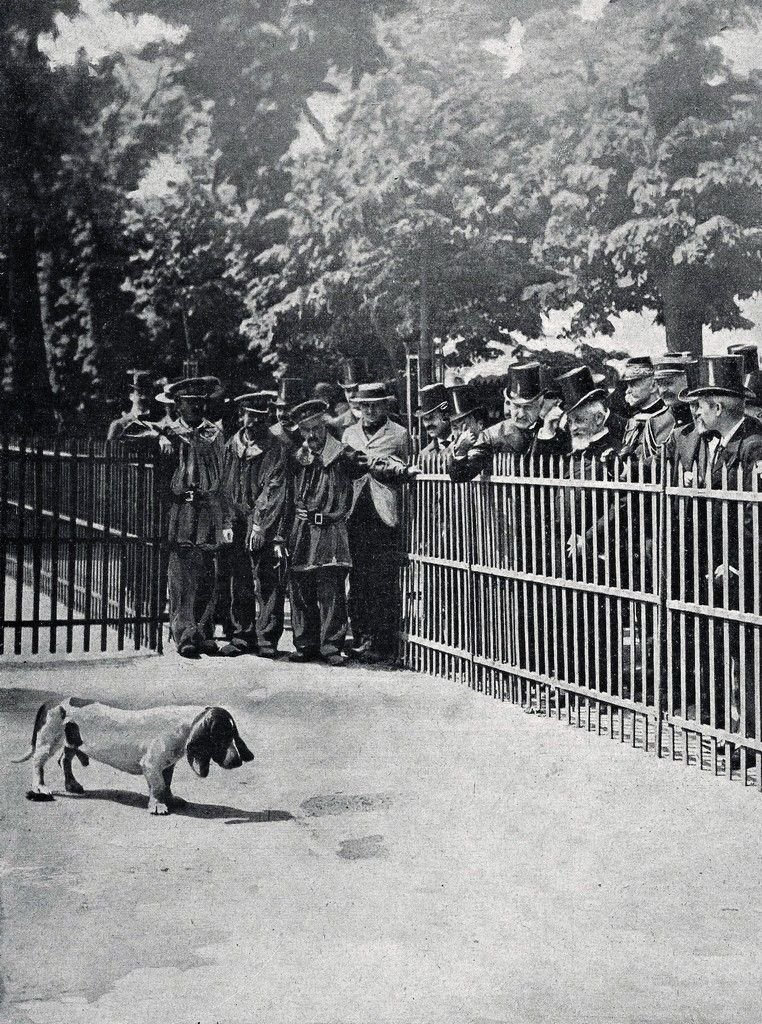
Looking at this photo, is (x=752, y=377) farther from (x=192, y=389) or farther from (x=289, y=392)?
(x=192, y=389)

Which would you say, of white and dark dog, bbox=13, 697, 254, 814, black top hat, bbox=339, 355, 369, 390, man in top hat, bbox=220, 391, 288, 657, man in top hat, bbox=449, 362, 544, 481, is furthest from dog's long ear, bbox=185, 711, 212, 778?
black top hat, bbox=339, 355, 369, 390

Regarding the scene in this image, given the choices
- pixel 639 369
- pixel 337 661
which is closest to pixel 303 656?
pixel 337 661

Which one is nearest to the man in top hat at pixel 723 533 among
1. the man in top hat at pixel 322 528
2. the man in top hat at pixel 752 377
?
the man in top hat at pixel 752 377

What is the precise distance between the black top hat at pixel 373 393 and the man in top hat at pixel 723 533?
2716 millimetres

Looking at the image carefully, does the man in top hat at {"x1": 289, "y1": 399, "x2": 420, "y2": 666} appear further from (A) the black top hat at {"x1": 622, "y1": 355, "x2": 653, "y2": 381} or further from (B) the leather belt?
(A) the black top hat at {"x1": 622, "y1": 355, "x2": 653, "y2": 381}

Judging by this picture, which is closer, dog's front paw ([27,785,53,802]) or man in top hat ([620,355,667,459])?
dog's front paw ([27,785,53,802])

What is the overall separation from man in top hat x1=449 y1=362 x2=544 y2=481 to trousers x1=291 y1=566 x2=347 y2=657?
132cm

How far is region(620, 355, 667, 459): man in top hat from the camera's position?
7531 millimetres

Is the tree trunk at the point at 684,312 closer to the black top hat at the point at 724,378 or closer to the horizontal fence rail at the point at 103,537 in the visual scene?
the black top hat at the point at 724,378

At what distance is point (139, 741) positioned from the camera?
5.23 metres

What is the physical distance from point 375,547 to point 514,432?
57.7 inches

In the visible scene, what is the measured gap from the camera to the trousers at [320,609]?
8539 millimetres

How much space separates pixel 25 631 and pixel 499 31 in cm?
558

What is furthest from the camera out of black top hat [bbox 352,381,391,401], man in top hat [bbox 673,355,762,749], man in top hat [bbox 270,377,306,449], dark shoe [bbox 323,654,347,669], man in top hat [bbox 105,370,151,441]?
man in top hat [bbox 105,370,151,441]
